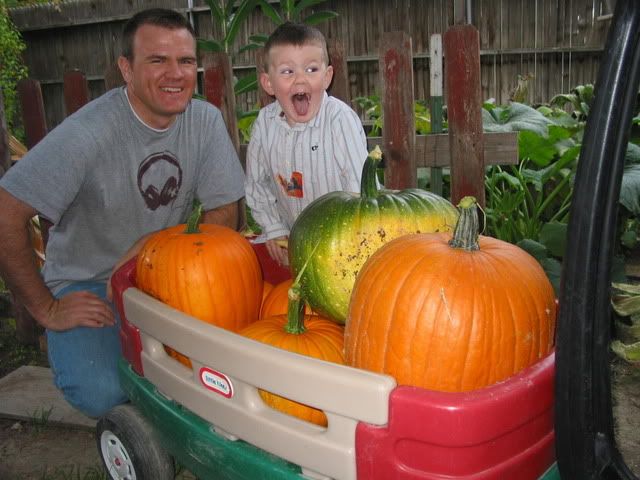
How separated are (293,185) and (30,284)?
1046 mm

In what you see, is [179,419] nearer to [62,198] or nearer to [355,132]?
[62,198]

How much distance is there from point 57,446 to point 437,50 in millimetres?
2768

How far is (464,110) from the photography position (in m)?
2.76

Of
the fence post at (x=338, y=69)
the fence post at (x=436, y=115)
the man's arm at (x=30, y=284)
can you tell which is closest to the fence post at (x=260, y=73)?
the fence post at (x=338, y=69)

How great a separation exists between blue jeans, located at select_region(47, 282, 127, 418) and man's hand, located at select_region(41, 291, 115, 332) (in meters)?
0.06

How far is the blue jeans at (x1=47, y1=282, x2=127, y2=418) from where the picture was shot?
7.16 feet

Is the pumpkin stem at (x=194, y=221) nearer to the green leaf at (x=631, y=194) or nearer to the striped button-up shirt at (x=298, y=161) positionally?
the striped button-up shirt at (x=298, y=161)

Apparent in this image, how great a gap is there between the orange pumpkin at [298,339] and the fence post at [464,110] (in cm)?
154

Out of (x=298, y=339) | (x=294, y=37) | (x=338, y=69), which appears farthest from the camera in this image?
(x=338, y=69)

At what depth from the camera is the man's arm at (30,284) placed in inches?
81.8

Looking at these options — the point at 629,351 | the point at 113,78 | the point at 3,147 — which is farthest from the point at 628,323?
the point at 3,147

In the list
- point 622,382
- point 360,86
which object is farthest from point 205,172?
point 360,86

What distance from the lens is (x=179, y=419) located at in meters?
1.47

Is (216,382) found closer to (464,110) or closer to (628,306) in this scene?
(464,110)
